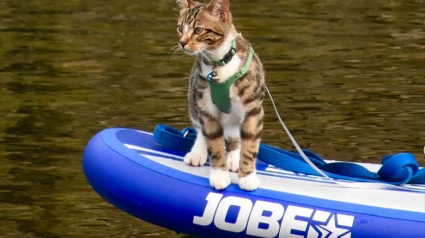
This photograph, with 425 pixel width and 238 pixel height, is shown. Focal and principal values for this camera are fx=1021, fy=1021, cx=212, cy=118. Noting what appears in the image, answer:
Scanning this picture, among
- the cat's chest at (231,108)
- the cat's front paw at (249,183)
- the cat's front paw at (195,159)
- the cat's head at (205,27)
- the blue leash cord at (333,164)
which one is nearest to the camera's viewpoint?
the cat's head at (205,27)

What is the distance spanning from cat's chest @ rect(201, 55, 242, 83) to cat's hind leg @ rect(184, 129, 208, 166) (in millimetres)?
480

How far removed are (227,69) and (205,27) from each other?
217 millimetres

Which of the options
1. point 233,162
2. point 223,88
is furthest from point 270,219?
point 223,88

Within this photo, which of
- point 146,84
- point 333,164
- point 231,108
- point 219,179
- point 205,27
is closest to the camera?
point 205,27

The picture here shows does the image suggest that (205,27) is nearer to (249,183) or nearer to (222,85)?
(222,85)

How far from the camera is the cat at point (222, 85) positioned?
14.9 feet

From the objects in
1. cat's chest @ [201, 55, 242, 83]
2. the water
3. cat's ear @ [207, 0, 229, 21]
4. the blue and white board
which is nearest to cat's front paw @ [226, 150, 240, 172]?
the blue and white board

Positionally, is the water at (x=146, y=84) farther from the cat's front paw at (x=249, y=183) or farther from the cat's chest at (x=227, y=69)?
the cat's chest at (x=227, y=69)

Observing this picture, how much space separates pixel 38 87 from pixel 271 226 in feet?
15.3

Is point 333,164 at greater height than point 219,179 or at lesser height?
greater

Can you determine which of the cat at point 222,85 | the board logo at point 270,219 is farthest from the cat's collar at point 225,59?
the board logo at point 270,219

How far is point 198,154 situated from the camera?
503 centimetres

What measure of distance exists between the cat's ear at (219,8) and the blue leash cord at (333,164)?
2.99ft

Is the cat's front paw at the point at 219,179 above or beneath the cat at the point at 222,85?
beneath
